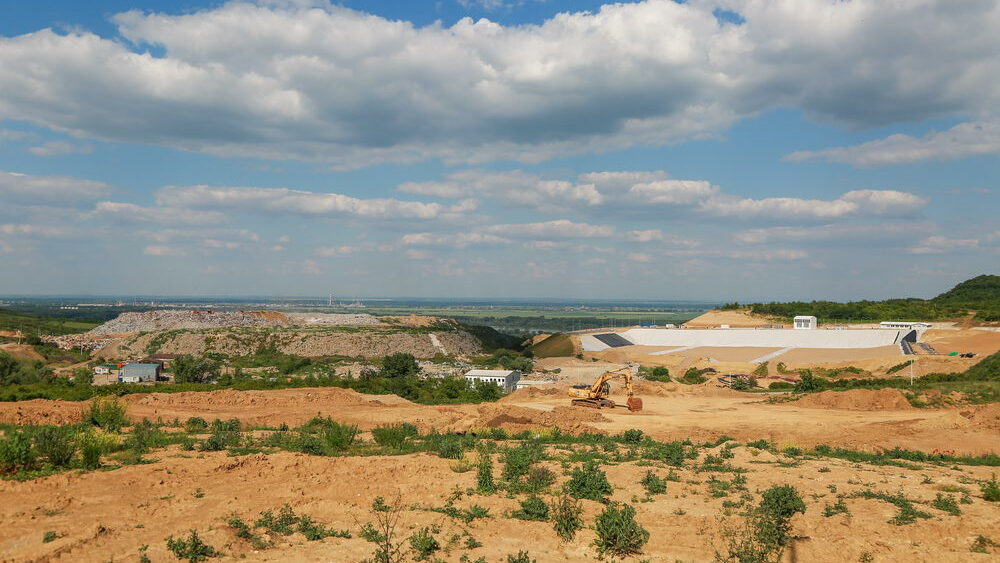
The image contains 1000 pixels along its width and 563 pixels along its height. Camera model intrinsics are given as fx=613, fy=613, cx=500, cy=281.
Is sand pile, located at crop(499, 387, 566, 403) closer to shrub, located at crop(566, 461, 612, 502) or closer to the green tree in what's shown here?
the green tree

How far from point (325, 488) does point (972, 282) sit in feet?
618

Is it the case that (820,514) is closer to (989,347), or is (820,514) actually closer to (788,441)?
(788,441)

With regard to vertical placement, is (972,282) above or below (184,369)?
above

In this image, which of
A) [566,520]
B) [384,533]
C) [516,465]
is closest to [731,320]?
[516,465]

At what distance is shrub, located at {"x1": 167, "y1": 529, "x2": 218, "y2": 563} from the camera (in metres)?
11.4

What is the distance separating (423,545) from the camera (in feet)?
39.9

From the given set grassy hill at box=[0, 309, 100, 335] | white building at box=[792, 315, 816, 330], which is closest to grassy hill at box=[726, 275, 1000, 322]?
white building at box=[792, 315, 816, 330]

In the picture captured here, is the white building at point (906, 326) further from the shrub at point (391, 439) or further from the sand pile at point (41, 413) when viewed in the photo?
the sand pile at point (41, 413)

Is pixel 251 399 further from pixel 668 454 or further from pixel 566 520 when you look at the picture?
pixel 566 520

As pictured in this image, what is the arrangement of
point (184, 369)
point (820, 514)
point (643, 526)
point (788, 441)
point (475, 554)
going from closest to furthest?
1. point (475, 554)
2. point (643, 526)
3. point (820, 514)
4. point (788, 441)
5. point (184, 369)

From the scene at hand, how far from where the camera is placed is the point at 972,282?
515 ft

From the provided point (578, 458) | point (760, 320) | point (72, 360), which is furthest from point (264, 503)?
point (760, 320)

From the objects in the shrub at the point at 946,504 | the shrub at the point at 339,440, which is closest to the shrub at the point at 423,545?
the shrub at the point at 339,440

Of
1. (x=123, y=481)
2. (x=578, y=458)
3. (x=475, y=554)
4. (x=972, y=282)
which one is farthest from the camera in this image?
(x=972, y=282)
